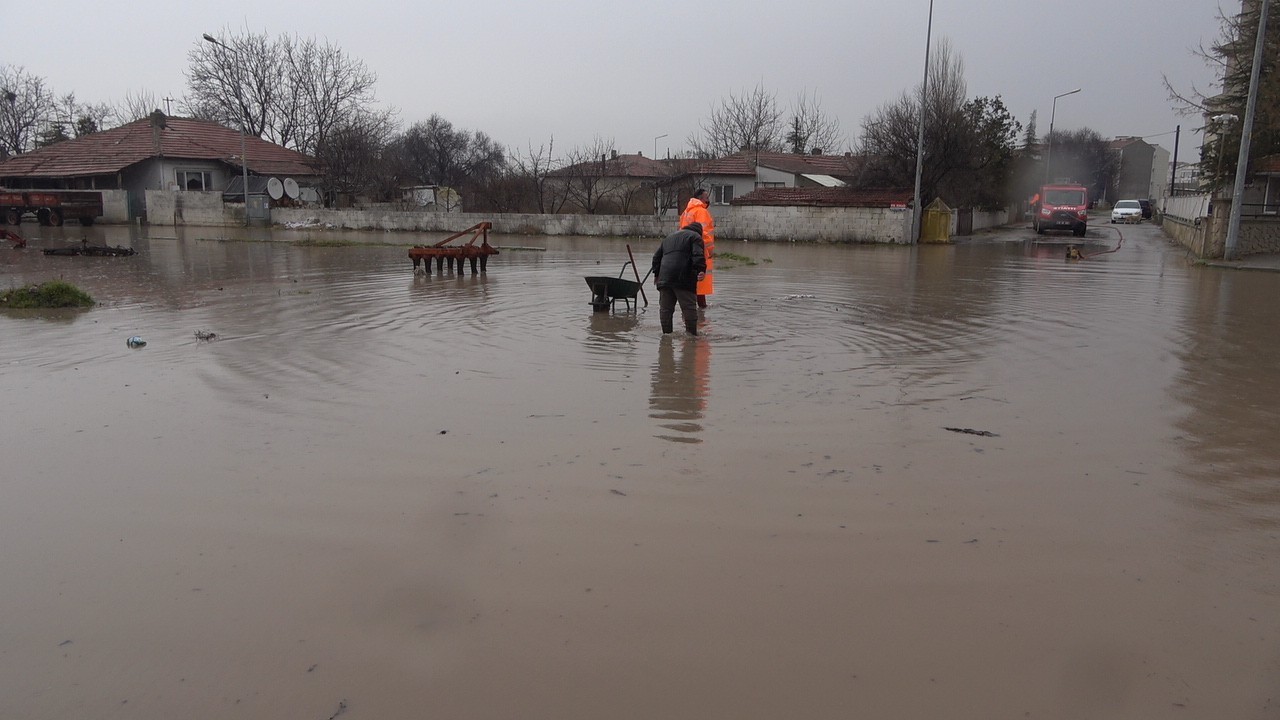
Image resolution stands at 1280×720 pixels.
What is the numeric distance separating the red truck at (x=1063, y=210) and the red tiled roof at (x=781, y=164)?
839 centimetres

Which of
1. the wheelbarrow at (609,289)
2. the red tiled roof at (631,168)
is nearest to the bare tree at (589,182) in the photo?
the red tiled roof at (631,168)

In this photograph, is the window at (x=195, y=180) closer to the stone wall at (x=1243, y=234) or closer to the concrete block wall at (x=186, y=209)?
the concrete block wall at (x=186, y=209)

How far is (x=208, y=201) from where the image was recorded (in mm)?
42125

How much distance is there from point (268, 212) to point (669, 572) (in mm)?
42310

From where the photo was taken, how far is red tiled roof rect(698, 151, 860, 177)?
46938 millimetres

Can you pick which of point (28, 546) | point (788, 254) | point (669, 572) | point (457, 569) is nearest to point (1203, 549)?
point (669, 572)

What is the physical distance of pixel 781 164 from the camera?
4956 centimetres

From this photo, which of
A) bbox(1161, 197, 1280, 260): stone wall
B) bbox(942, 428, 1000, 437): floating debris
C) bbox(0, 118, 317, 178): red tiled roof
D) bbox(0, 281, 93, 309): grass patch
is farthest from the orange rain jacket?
bbox(0, 118, 317, 178): red tiled roof

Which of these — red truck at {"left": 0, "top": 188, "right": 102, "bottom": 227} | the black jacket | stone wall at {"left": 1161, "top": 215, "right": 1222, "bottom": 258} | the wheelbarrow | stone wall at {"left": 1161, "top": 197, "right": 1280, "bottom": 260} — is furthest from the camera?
red truck at {"left": 0, "top": 188, "right": 102, "bottom": 227}

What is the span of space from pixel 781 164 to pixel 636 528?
47216 millimetres

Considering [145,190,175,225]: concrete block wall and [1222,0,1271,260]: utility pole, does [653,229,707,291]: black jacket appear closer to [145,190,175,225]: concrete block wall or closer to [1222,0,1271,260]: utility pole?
[1222,0,1271,260]: utility pole

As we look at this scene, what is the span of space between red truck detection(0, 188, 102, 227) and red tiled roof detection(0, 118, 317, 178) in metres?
4.61

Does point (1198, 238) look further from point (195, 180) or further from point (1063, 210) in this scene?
point (195, 180)

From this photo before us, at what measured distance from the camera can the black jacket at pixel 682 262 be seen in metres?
10.1
